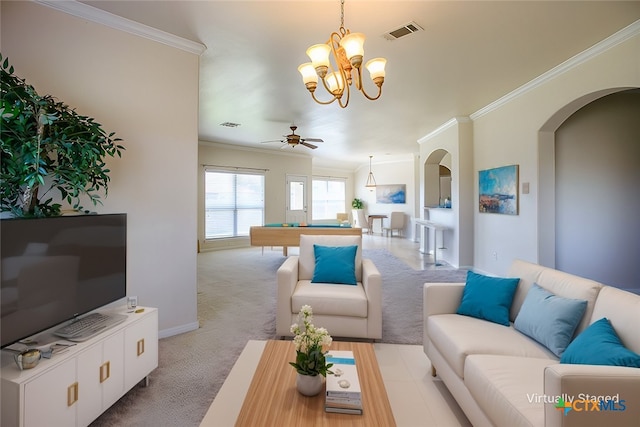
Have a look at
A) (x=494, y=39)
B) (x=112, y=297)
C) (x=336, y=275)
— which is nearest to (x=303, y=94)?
(x=494, y=39)

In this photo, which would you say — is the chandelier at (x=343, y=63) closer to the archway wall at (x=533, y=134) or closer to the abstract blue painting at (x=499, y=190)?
the archway wall at (x=533, y=134)

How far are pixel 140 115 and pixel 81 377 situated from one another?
208cm

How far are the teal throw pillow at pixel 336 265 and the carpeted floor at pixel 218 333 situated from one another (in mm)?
670

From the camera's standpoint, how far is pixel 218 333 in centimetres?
288

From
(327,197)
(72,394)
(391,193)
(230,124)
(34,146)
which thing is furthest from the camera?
(327,197)

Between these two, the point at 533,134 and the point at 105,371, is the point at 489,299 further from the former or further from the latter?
the point at 533,134

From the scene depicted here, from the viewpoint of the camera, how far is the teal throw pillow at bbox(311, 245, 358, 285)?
2938mm

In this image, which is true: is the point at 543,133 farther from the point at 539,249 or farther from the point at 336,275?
the point at 336,275

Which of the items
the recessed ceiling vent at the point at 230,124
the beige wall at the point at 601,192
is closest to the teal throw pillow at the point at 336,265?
the beige wall at the point at 601,192

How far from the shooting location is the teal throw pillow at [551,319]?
→ 1595mm

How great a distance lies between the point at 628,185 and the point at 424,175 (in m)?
3.70

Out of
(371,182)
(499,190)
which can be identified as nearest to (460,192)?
(499,190)

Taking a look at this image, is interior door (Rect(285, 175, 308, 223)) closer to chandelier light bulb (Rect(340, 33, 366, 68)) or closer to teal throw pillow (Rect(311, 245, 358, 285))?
teal throw pillow (Rect(311, 245, 358, 285))

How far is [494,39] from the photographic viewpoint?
2.81 metres
